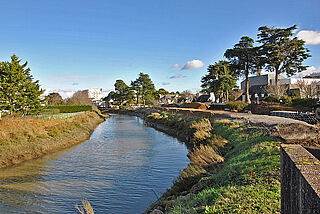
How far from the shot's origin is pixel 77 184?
11.2 meters

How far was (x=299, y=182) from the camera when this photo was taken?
2.82 metres

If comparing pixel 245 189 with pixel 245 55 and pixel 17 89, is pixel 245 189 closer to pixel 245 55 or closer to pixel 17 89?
pixel 17 89

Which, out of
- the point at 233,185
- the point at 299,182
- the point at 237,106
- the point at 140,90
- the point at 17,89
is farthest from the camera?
the point at 140,90

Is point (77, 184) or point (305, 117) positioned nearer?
point (77, 184)

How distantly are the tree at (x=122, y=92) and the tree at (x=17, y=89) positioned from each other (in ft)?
171

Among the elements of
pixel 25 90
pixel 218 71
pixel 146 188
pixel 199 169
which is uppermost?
pixel 218 71

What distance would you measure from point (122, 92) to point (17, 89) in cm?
5763

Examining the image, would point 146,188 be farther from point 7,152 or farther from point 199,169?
point 7,152

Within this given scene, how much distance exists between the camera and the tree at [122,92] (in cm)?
7996

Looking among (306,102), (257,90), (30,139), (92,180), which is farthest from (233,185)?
(257,90)

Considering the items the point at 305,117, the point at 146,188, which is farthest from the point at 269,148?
the point at 305,117

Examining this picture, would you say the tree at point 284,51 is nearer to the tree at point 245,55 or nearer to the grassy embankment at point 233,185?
the tree at point 245,55

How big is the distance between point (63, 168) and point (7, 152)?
4.30 metres

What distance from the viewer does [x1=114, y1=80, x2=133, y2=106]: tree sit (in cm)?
7996
